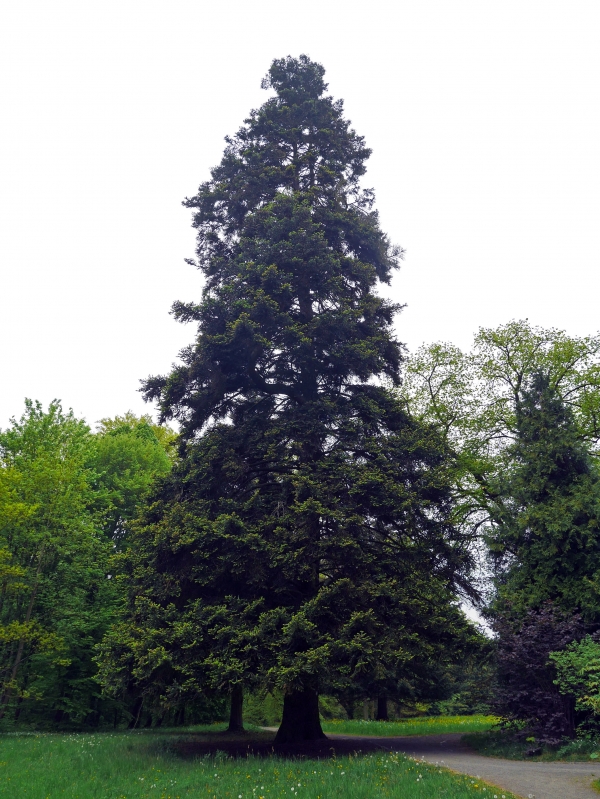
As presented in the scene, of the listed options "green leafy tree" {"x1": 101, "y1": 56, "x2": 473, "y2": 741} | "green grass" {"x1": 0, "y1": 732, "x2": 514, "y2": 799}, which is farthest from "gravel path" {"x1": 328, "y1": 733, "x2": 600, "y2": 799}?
"green leafy tree" {"x1": 101, "y1": 56, "x2": 473, "y2": 741}

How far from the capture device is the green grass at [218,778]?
8.78 metres

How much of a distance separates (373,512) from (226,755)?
19.3ft

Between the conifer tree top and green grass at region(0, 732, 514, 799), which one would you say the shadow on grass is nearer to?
green grass at region(0, 732, 514, 799)

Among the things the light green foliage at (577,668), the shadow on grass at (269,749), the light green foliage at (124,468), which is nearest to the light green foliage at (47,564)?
the light green foliage at (124,468)

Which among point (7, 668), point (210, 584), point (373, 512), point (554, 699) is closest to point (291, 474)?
point (373, 512)

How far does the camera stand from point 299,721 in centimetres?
1454

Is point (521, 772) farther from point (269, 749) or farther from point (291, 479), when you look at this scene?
point (291, 479)

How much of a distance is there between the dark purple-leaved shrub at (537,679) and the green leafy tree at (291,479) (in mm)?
1208

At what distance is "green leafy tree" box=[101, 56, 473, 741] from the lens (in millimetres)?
12422

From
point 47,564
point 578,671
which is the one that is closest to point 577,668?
point 578,671

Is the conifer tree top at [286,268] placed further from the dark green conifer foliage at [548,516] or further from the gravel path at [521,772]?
the gravel path at [521,772]

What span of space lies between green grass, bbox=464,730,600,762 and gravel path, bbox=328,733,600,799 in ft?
1.38

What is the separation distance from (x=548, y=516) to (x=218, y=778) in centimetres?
964

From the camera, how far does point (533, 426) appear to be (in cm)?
1675
